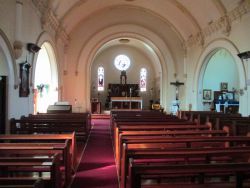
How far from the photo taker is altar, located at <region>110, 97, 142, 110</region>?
22.3 m

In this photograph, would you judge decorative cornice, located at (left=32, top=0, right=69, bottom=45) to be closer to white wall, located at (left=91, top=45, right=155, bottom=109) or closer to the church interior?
the church interior

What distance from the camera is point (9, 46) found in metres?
8.53

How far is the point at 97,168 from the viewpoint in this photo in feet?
20.8

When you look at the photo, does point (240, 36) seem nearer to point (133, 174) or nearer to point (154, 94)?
point (133, 174)

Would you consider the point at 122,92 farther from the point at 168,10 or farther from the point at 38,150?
the point at 38,150

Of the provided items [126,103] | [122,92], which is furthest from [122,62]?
[126,103]

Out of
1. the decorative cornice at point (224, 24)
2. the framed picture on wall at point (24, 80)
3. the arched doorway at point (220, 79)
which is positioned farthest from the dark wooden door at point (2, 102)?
the arched doorway at point (220, 79)

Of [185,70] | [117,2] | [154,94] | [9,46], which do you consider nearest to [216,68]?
[185,70]

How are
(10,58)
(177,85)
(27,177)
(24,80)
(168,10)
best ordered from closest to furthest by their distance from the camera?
(27,177) → (10,58) → (24,80) → (168,10) → (177,85)

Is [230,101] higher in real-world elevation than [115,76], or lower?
lower

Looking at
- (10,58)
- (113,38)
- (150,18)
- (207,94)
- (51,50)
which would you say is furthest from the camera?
(207,94)

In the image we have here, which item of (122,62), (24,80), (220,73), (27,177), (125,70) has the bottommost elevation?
(27,177)

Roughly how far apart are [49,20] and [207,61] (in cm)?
821

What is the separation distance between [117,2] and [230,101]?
8670 mm
